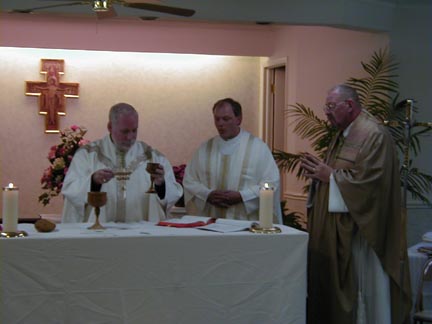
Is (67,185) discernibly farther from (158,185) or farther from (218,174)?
(218,174)

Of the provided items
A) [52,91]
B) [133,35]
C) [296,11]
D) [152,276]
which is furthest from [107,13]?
[52,91]

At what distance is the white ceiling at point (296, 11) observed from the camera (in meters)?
7.02

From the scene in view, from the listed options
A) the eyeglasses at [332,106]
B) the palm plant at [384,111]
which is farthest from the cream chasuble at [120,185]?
the palm plant at [384,111]

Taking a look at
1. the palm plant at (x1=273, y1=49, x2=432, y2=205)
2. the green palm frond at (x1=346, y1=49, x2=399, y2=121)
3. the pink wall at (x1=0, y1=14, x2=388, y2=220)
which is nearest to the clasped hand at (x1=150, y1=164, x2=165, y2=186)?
the palm plant at (x1=273, y1=49, x2=432, y2=205)

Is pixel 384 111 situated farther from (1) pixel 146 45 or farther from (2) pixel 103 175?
(2) pixel 103 175

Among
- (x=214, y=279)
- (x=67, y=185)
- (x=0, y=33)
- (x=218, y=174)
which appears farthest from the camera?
(x=0, y=33)

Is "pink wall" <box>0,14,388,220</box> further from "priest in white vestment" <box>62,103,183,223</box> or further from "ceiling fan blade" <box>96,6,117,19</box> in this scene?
"priest in white vestment" <box>62,103,183,223</box>

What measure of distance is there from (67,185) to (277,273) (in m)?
1.46

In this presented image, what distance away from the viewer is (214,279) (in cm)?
368

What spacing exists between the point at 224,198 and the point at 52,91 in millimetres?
4698

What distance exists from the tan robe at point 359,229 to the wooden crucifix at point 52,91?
5.20 metres

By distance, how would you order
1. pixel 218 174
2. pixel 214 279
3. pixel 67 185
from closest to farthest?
pixel 214 279
pixel 67 185
pixel 218 174

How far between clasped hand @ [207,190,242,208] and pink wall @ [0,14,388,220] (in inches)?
140

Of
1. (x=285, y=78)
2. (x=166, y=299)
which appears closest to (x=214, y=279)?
(x=166, y=299)
